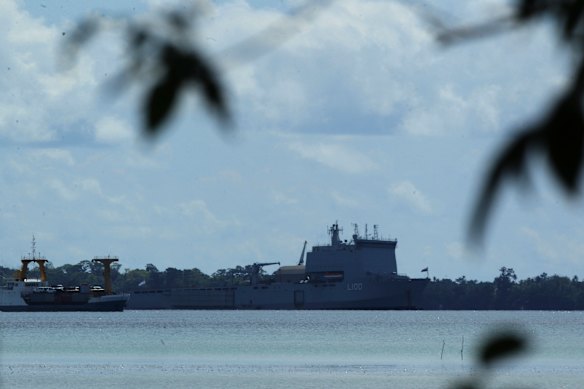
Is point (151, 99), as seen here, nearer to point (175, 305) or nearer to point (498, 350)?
point (498, 350)

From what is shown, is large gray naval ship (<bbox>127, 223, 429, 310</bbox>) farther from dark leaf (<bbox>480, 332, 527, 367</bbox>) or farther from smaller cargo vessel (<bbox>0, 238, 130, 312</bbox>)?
dark leaf (<bbox>480, 332, 527, 367</bbox>)

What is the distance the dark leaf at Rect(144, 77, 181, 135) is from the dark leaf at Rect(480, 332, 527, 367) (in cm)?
58

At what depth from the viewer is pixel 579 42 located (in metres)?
1.77

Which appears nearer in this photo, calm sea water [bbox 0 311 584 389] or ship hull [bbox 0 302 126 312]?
calm sea water [bbox 0 311 584 389]

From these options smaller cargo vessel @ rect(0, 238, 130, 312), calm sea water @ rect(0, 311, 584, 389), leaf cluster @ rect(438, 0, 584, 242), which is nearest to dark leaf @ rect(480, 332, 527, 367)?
leaf cluster @ rect(438, 0, 584, 242)

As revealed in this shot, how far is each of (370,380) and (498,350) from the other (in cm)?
4468

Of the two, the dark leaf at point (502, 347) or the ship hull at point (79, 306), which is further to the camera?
the ship hull at point (79, 306)

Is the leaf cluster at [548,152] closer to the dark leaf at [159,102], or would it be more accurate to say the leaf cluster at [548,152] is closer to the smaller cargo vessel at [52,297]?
the dark leaf at [159,102]

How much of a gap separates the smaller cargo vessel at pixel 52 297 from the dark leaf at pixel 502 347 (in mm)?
146355

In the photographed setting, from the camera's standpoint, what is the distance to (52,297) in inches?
5782

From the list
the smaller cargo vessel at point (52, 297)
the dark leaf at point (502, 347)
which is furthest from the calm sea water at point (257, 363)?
the smaller cargo vessel at point (52, 297)

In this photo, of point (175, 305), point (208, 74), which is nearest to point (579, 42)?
point (208, 74)

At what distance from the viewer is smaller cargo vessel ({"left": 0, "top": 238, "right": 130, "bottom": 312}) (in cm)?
14688

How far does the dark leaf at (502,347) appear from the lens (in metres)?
2.02
